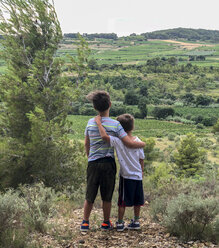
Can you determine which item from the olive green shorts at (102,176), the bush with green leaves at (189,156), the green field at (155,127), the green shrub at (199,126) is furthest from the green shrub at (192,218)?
the green shrub at (199,126)

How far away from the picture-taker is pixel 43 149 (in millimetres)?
9492

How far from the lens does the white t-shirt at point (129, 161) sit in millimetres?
3688

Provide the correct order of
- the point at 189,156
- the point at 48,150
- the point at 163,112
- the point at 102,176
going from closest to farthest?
1. the point at 102,176
2. the point at 48,150
3. the point at 189,156
4. the point at 163,112

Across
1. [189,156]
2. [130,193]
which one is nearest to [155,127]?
[189,156]

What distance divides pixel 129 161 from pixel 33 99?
6733 mm

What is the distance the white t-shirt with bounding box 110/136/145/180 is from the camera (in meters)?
3.69

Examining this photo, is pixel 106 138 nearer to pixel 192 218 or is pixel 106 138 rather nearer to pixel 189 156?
pixel 192 218

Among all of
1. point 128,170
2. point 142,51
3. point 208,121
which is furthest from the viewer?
point 142,51

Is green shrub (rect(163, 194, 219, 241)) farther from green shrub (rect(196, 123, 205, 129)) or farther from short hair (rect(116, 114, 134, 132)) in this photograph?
green shrub (rect(196, 123, 205, 129))

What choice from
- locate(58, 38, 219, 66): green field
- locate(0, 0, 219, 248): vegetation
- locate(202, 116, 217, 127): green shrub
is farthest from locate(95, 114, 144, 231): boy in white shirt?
locate(58, 38, 219, 66): green field

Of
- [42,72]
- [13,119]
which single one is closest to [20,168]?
[13,119]

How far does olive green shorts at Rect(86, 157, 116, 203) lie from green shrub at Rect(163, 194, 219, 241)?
867 millimetres

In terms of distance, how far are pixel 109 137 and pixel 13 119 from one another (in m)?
7.28

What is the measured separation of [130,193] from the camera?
3785mm
